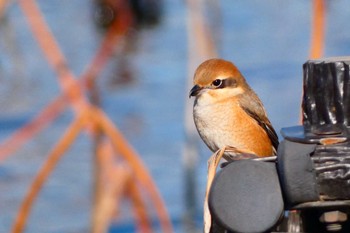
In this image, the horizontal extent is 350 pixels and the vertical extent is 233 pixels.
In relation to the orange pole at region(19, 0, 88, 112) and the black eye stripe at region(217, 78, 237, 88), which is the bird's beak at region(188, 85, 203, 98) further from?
the orange pole at region(19, 0, 88, 112)

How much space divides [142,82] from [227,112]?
19.9ft

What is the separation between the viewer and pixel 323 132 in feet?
5.01

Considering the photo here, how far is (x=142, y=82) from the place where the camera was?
1003 centimetres

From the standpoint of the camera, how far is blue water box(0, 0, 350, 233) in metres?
7.69

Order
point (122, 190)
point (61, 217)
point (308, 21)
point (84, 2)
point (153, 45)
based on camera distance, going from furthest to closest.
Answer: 1. point (84, 2)
2. point (153, 45)
3. point (308, 21)
4. point (61, 217)
5. point (122, 190)

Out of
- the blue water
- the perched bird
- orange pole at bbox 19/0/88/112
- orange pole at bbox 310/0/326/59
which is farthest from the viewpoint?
the blue water

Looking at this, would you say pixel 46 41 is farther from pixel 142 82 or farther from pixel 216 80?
pixel 142 82

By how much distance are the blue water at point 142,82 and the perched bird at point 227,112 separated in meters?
2.58

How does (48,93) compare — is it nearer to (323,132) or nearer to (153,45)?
(153,45)

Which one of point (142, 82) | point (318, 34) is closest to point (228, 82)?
point (318, 34)

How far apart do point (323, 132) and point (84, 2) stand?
10.5m

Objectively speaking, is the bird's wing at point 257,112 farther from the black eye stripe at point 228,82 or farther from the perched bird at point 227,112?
the black eye stripe at point 228,82

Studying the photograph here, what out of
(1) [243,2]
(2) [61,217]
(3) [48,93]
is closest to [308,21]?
(1) [243,2]

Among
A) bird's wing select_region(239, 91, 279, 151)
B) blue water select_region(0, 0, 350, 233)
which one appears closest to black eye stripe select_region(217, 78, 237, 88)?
bird's wing select_region(239, 91, 279, 151)
